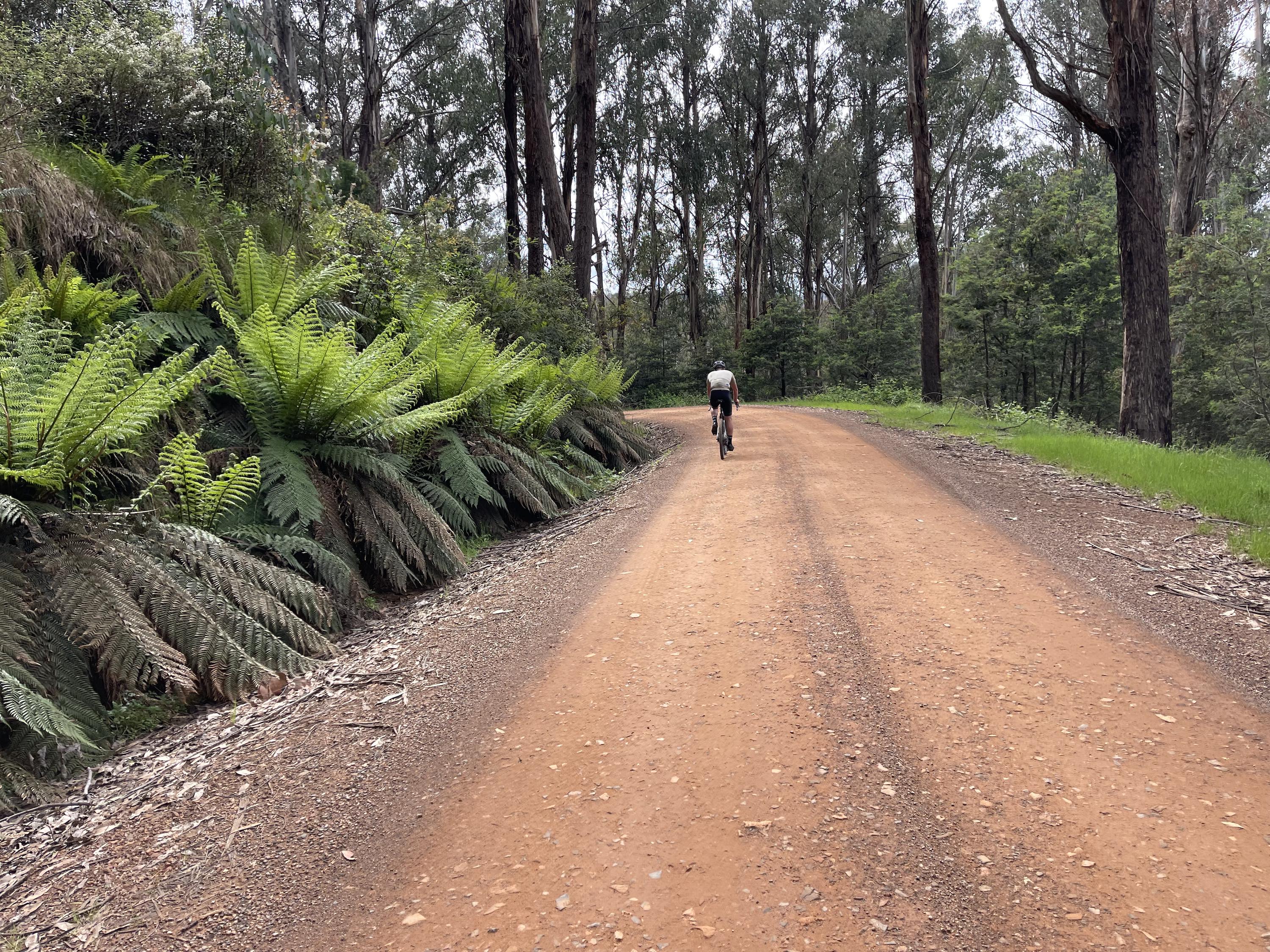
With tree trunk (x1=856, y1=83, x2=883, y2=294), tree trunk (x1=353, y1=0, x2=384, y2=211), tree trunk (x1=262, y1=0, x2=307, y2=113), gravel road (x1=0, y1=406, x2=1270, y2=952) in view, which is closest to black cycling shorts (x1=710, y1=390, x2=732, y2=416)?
gravel road (x1=0, y1=406, x2=1270, y2=952)

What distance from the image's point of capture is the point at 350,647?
435cm

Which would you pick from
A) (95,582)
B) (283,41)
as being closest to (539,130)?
(283,41)

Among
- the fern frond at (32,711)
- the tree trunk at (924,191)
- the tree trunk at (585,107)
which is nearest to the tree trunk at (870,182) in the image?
the tree trunk at (924,191)

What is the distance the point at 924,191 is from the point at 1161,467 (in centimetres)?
1315

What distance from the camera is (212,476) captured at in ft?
15.5

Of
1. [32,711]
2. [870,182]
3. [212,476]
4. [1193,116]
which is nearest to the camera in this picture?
[32,711]

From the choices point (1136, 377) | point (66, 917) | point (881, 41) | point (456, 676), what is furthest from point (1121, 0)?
point (881, 41)

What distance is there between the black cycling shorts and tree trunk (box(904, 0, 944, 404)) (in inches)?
392

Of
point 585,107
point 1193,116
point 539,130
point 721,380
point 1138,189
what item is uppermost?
point 1193,116

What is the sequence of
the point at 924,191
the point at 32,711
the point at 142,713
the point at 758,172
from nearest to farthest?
the point at 32,711, the point at 142,713, the point at 924,191, the point at 758,172

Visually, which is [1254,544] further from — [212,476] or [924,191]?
[924,191]

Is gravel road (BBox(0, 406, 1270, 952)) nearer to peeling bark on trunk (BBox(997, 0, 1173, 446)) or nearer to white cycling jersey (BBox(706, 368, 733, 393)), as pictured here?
white cycling jersey (BBox(706, 368, 733, 393))

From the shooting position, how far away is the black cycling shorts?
1081 centimetres

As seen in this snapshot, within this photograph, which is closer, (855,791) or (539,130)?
(855,791)
